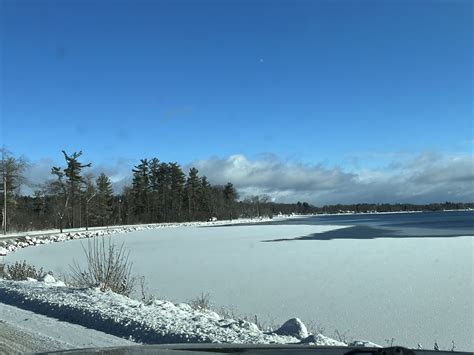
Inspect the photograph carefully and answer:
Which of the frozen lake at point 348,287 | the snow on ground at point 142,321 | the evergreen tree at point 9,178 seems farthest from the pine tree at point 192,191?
the snow on ground at point 142,321

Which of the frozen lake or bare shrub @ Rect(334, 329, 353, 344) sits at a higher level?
the frozen lake

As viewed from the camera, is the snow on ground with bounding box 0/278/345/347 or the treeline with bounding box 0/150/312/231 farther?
the treeline with bounding box 0/150/312/231

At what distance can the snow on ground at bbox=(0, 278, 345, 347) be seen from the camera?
7598mm

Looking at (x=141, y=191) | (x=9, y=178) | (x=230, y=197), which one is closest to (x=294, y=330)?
(x=9, y=178)

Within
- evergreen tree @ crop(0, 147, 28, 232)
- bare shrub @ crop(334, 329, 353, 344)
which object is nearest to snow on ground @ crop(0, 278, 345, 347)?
bare shrub @ crop(334, 329, 353, 344)

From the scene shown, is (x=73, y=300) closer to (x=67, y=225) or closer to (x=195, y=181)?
(x=67, y=225)

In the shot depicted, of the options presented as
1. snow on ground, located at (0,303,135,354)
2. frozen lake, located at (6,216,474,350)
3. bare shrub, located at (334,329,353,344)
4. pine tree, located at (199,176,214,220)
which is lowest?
bare shrub, located at (334,329,353,344)

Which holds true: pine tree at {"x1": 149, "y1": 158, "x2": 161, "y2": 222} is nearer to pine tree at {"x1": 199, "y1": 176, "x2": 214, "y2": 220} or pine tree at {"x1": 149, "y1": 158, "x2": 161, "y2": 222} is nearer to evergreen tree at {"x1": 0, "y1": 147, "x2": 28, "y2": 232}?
pine tree at {"x1": 199, "y1": 176, "x2": 214, "y2": 220}

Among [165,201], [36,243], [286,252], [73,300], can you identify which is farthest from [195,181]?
[73,300]

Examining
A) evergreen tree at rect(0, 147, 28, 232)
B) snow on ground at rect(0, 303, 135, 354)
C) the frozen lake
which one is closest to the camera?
snow on ground at rect(0, 303, 135, 354)

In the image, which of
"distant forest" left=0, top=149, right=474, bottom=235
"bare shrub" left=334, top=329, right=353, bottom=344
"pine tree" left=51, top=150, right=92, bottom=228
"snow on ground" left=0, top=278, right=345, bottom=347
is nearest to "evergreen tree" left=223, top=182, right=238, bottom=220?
"distant forest" left=0, top=149, right=474, bottom=235

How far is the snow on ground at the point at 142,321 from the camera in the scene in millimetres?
7598

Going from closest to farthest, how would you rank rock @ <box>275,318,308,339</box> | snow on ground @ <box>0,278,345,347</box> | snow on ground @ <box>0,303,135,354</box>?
1. snow on ground @ <box>0,303,135,354</box>
2. snow on ground @ <box>0,278,345,347</box>
3. rock @ <box>275,318,308,339</box>

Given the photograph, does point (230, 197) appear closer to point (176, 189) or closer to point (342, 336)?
point (176, 189)
